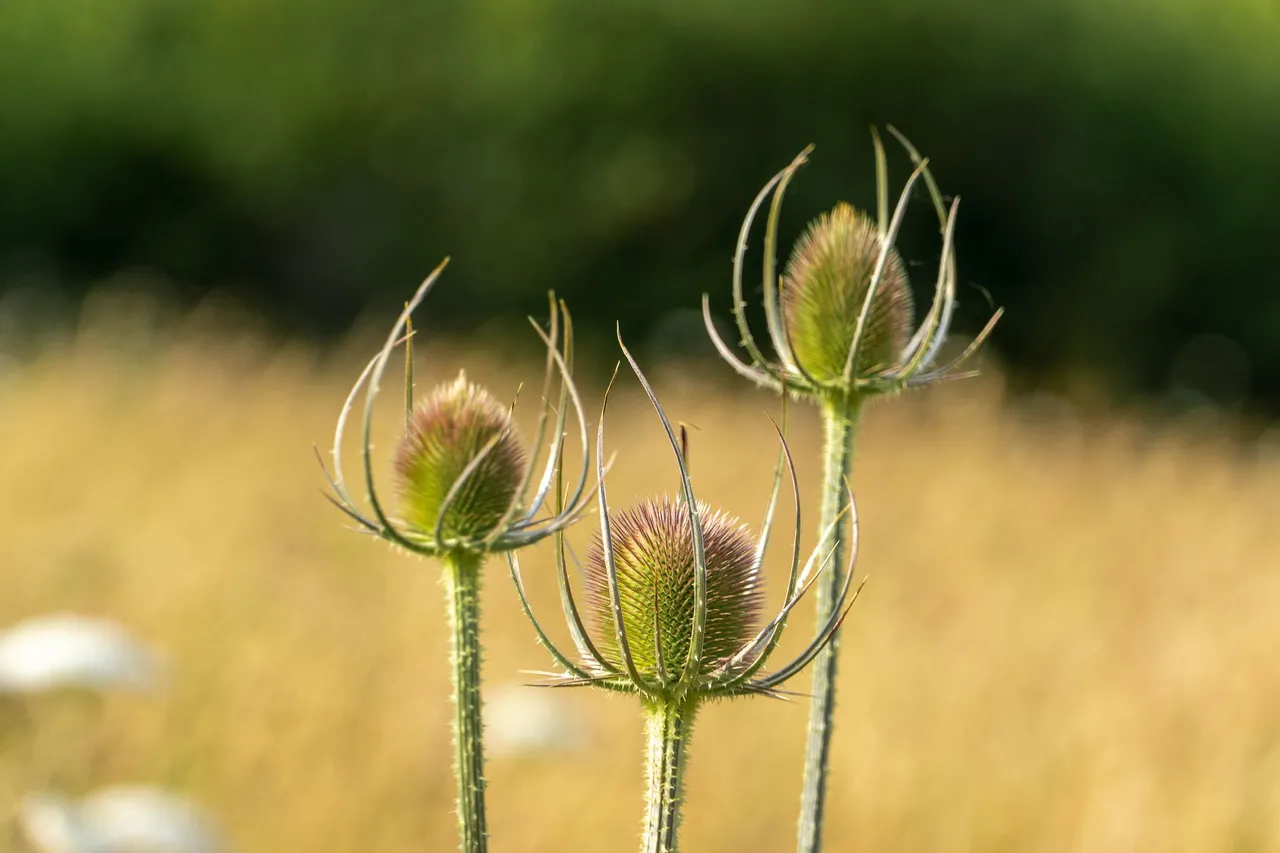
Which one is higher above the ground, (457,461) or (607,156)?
(607,156)

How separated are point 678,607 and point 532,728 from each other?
9.33 feet

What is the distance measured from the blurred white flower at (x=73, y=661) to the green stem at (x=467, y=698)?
98.0 inches

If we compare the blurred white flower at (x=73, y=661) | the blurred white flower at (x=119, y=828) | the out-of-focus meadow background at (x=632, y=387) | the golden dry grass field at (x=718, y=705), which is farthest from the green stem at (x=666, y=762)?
the blurred white flower at (x=73, y=661)

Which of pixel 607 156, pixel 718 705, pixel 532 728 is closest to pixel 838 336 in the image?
pixel 532 728

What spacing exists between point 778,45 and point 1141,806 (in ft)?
26.2

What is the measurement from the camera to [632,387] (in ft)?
29.1

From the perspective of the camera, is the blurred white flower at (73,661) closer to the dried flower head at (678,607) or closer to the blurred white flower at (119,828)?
the blurred white flower at (119,828)

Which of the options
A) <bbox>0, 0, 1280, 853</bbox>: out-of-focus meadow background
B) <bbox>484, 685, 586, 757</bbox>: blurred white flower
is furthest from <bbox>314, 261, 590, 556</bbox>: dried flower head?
<bbox>484, 685, 586, 757</bbox>: blurred white flower

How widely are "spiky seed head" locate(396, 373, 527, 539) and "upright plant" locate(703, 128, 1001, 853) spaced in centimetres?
15

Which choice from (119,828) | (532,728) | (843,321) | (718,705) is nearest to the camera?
(843,321)

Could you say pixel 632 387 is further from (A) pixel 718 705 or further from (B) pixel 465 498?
(B) pixel 465 498

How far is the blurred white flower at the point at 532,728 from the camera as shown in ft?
11.2

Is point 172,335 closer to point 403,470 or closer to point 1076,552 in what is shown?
point 1076,552

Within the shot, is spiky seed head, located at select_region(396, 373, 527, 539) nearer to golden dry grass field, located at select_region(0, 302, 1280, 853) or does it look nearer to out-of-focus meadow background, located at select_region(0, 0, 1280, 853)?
out-of-focus meadow background, located at select_region(0, 0, 1280, 853)
